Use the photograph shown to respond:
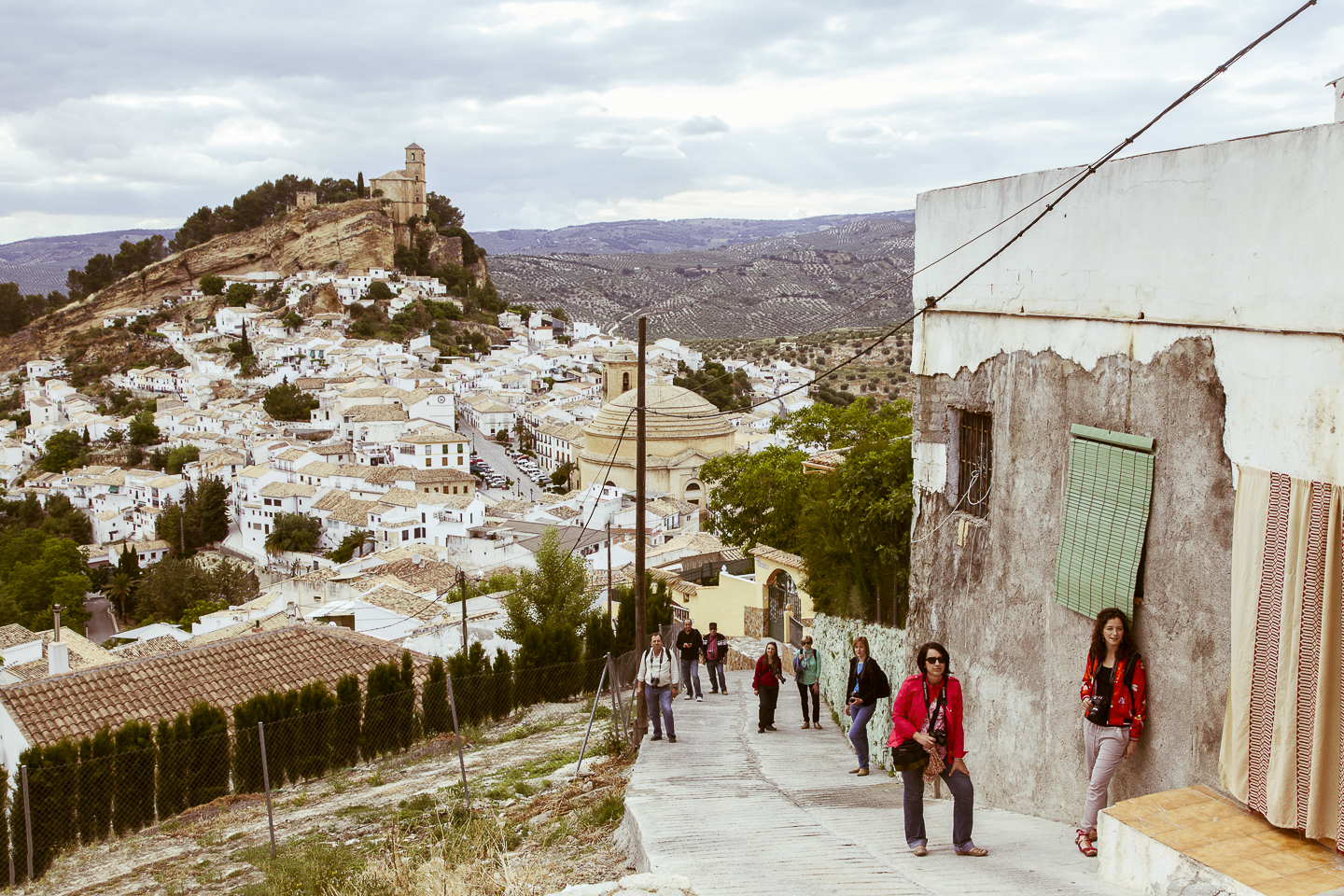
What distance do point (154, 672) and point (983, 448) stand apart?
1297 centimetres

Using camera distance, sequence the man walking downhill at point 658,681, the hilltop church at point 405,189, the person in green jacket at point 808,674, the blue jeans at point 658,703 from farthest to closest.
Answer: the hilltop church at point 405,189
the person in green jacket at point 808,674
the blue jeans at point 658,703
the man walking downhill at point 658,681

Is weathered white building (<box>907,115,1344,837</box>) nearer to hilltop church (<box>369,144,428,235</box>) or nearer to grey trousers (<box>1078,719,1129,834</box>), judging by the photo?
grey trousers (<box>1078,719,1129,834</box>)

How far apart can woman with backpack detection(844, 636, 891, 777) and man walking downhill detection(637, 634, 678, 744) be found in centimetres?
166

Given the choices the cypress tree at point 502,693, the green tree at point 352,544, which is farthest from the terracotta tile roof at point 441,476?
the cypress tree at point 502,693

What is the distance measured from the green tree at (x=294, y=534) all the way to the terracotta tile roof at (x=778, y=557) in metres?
35.2

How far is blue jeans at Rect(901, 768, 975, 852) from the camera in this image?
16.7 feet

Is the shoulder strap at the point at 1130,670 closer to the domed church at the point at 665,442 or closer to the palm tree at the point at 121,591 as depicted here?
the domed church at the point at 665,442

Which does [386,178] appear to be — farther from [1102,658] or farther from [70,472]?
[1102,658]

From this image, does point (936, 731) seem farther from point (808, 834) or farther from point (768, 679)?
point (768, 679)

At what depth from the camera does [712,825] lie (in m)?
5.86

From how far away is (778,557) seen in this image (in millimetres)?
18531

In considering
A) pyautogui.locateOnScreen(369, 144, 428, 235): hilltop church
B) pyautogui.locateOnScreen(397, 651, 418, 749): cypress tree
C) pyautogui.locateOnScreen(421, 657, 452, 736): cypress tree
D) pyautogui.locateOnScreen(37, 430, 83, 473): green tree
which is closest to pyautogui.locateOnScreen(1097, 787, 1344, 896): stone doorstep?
pyautogui.locateOnScreen(397, 651, 418, 749): cypress tree

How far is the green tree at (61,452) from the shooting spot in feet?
229

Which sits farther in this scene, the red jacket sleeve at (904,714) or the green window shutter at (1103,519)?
the green window shutter at (1103,519)
